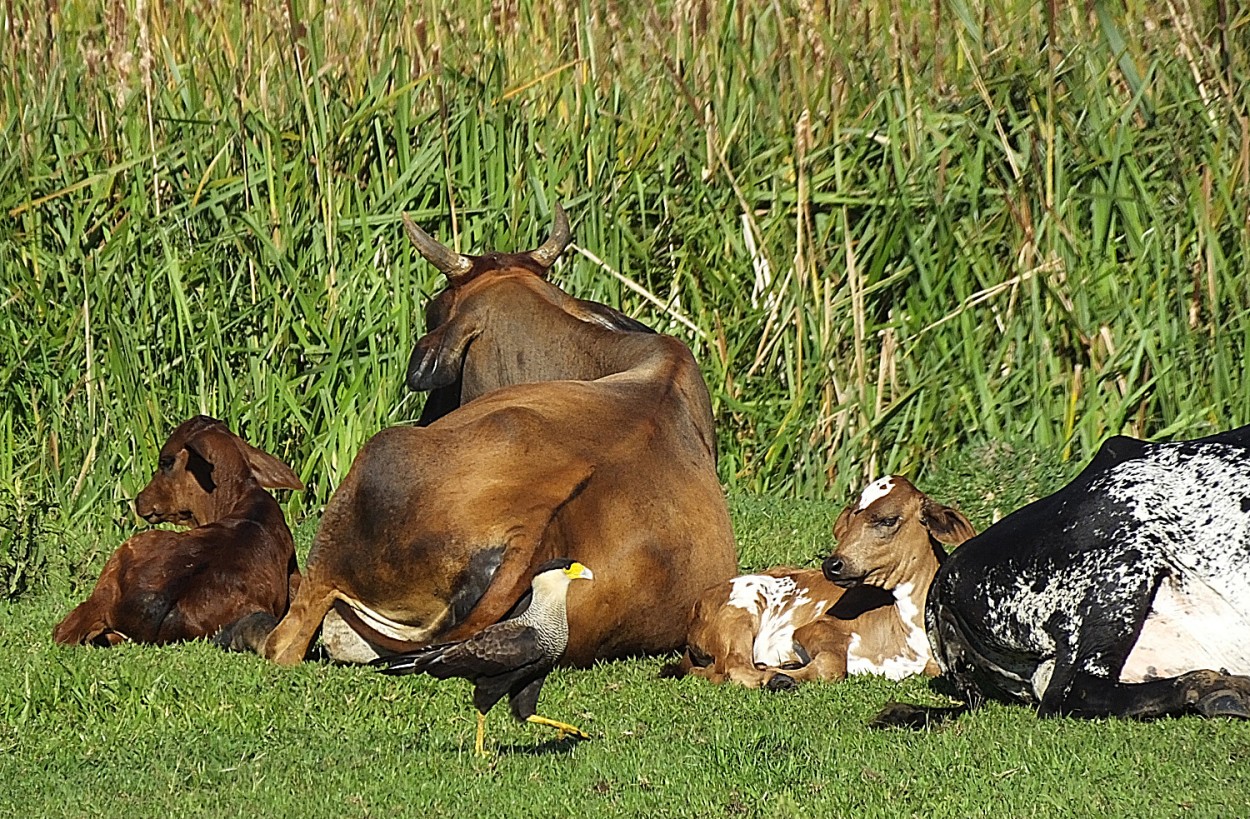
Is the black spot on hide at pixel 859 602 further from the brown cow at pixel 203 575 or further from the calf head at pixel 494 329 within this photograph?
the brown cow at pixel 203 575

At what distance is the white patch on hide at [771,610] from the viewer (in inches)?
304

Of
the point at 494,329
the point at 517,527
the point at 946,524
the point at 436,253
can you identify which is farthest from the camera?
the point at 436,253

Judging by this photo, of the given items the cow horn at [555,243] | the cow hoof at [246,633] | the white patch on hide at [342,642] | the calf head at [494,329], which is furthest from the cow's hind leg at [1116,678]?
the cow horn at [555,243]

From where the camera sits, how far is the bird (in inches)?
238

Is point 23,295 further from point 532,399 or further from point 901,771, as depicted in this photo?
point 901,771

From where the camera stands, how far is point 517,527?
24.0ft

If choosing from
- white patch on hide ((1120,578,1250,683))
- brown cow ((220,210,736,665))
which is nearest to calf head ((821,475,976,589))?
brown cow ((220,210,736,665))

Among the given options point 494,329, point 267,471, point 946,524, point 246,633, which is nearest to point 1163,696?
point 946,524

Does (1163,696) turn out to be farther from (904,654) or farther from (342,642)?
(342,642)

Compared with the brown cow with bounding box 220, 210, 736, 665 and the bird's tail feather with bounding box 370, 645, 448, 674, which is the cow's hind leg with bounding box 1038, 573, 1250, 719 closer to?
the brown cow with bounding box 220, 210, 736, 665

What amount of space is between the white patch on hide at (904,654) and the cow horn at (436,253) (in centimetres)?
354

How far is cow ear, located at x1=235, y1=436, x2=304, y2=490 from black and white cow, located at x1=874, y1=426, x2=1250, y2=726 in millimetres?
3475

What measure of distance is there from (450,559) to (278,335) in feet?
12.9

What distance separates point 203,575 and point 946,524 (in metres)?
3.08
